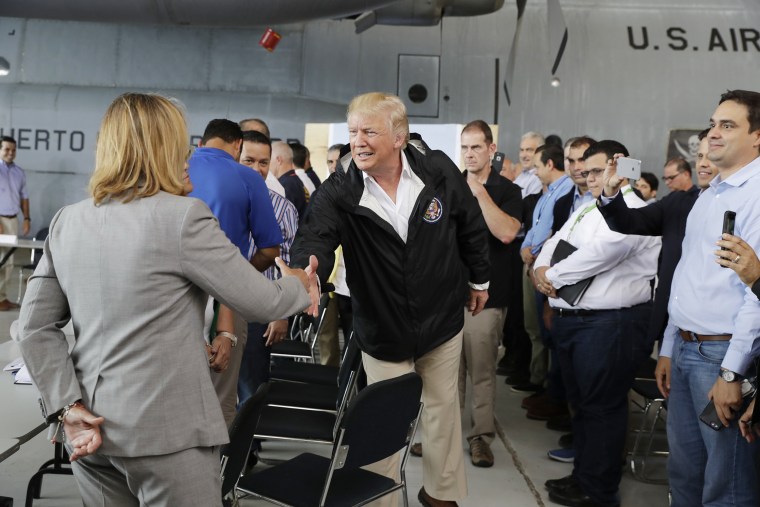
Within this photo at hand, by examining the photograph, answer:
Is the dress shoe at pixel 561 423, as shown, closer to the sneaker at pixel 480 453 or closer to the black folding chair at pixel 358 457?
the sneaker at pixel 480 453

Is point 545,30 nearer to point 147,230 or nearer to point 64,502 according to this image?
point 64,502

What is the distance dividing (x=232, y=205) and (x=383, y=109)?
82 centimetres

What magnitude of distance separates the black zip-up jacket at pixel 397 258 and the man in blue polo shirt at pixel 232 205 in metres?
0.46

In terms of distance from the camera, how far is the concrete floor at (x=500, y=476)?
350cm

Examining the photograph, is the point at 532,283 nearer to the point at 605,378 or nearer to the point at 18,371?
the point at 605,378

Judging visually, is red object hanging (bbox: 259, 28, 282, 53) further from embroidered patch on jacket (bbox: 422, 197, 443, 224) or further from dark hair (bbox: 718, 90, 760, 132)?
dark hair (bbox: 718, 90, 760, 132)

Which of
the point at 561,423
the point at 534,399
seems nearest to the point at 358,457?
the point at 561,423

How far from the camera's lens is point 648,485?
3.81 meters

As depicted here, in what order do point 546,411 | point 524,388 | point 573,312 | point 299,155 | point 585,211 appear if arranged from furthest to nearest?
point 299,155
point 524,388
point 546,411
point 585,211
point 573,312

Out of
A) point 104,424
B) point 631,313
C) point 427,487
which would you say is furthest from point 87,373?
point 631,313

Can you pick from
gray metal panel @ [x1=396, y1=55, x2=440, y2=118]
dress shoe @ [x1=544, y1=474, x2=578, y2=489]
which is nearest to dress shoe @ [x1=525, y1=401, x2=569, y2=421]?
dress shoe @ [x1=544, y1=474, x2=578, y2=489]

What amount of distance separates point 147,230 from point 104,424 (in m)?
0.40

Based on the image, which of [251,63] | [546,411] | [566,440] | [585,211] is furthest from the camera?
[251,63]

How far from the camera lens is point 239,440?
2053 millimetres
